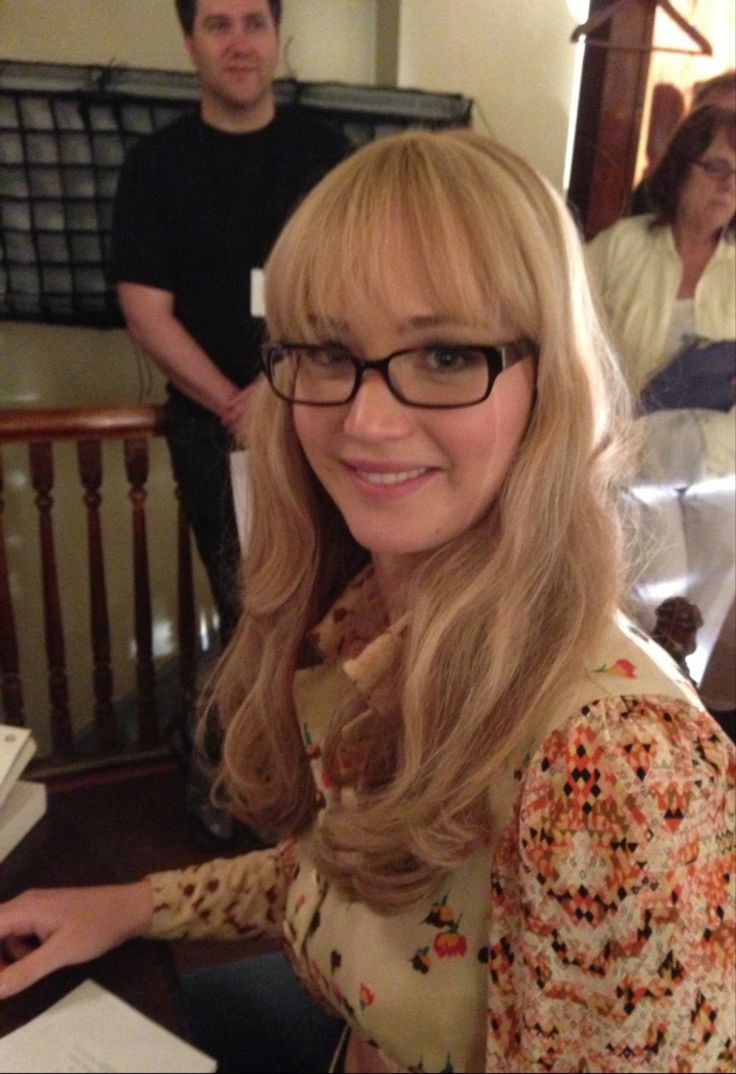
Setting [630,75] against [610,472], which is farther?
[630,75]

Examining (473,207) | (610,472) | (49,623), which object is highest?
(473,207)

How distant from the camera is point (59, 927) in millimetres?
593

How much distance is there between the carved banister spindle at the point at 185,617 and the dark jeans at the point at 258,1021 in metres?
0.75

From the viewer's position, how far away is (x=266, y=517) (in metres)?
0.74

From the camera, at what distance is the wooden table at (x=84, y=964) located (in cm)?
53

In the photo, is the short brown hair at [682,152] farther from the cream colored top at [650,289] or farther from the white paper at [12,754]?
the white paper at [12,754]

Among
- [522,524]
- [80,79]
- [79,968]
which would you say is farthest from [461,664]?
[80,79]

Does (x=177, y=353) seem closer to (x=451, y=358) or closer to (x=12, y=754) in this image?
(x=12, y=754)

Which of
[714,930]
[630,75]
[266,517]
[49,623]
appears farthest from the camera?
[49,623]

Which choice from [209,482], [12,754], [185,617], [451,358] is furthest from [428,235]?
[185,617]

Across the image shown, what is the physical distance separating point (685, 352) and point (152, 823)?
1125 mm

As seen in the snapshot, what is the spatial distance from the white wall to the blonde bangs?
1.02 feet

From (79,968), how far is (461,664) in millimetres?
334

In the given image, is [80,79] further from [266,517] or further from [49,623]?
[49,623]
